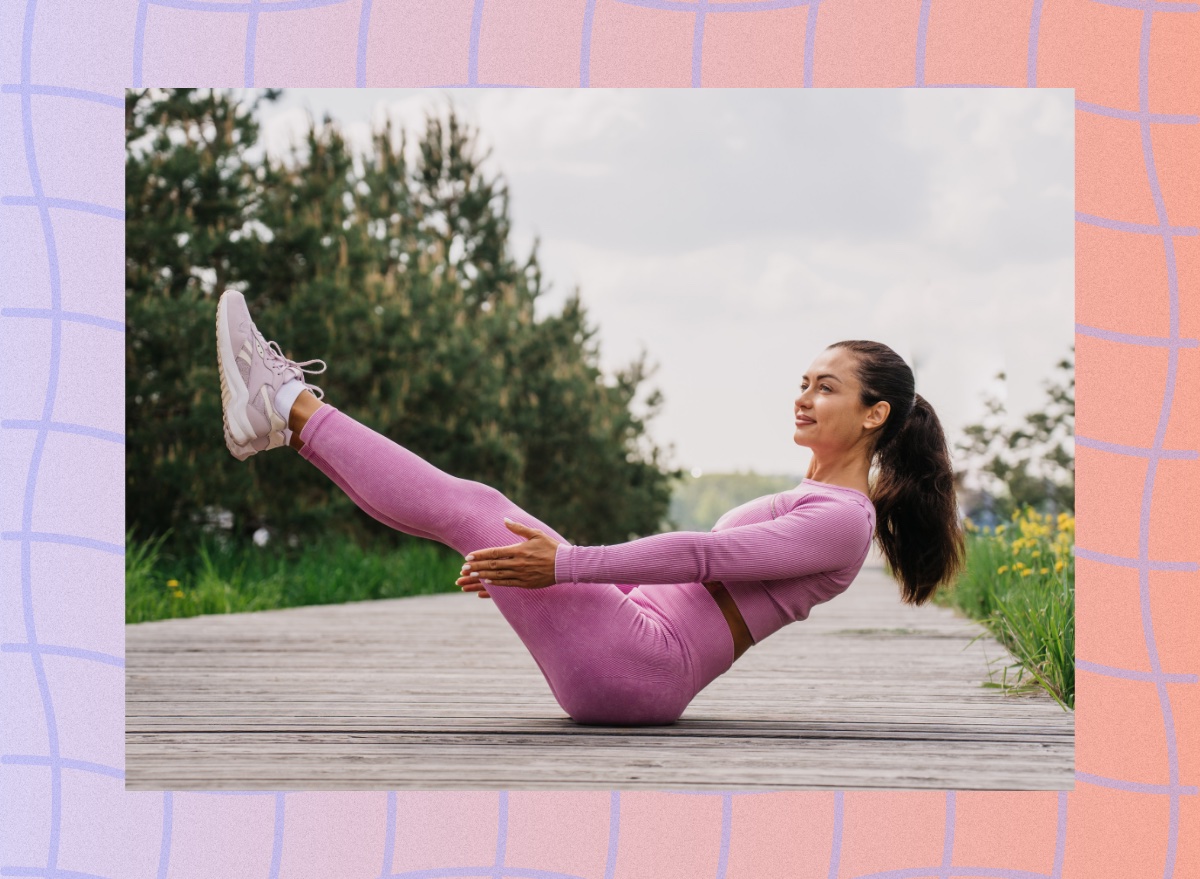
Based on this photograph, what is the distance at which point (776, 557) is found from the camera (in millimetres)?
2203

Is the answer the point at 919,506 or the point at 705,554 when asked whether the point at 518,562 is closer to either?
the point at 705,554

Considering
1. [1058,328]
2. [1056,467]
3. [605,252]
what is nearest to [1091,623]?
[1058,328]

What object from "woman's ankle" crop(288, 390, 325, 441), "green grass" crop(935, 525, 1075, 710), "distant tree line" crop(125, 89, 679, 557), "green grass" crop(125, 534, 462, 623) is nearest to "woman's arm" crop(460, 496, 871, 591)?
"woman's ankle" crop(288, 390, 325, 441)

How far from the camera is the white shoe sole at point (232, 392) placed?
2.27 meters

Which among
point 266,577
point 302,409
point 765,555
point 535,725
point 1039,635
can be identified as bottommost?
point 266,577

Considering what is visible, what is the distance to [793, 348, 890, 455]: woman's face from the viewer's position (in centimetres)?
236

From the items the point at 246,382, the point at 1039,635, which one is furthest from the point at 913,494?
the point at 246,382

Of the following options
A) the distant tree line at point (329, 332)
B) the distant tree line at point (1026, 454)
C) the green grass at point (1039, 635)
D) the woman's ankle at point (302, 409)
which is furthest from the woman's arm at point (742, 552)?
the distant tree line at point (1026, 454)

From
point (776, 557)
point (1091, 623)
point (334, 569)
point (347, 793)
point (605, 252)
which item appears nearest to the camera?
point (347, 793)

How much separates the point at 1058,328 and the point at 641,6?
824 cm

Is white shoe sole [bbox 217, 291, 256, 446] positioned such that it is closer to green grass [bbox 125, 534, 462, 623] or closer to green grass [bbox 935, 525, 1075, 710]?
green grass [bbox 935, 525, 1075, 710]

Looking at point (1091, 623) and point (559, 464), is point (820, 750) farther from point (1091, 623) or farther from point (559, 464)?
→ point (559, 464)

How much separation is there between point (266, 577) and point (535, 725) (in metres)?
5.22

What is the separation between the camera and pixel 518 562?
2092 mm
